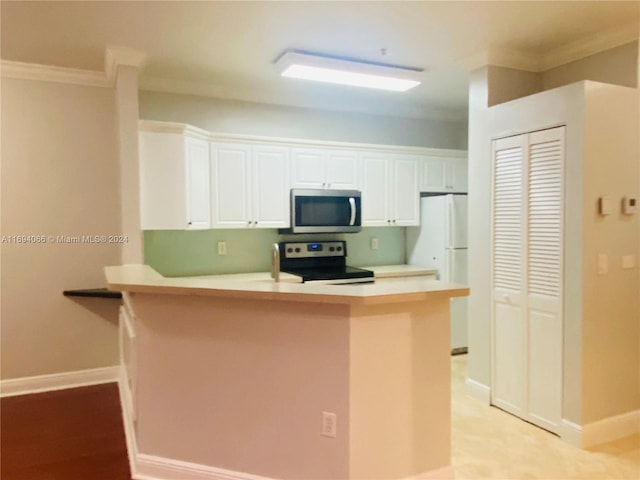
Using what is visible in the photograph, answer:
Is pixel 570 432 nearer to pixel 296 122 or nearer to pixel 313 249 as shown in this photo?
pixel 313 249

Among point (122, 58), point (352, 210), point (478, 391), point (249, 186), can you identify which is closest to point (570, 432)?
point (478, 391)

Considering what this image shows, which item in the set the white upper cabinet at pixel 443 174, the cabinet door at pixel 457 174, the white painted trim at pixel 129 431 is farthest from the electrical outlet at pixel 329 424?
Result: the cabinet door at pixel 457 174

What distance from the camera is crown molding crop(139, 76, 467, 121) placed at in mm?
4121

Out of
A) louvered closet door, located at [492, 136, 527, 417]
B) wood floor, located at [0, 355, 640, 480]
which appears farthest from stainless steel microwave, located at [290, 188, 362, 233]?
wood floor, located at [0, 355, 640, 480]

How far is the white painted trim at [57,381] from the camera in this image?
3719mm

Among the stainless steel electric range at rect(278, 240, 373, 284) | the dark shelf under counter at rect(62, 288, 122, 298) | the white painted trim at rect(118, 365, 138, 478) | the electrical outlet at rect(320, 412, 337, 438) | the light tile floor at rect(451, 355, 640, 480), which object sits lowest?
the light tile floor at rect(451, 355, 640, 480)

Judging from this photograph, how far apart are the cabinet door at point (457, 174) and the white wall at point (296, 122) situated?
383mm

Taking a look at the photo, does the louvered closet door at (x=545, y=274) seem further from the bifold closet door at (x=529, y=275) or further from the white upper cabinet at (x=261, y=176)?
the white upper cabinet at (x=261, y=176)

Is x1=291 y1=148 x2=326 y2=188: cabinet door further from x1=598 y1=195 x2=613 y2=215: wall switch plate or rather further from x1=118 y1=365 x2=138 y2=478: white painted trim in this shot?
x1=598 y1=195 x2=613 y2=215: wall switch plate

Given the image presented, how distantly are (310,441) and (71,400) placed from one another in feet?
7.62

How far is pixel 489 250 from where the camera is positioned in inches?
139

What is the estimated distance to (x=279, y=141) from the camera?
4422 millimetres

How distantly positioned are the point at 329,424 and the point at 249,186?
2611 millimetres

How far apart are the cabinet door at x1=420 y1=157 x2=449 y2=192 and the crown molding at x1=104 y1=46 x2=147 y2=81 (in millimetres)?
2958
